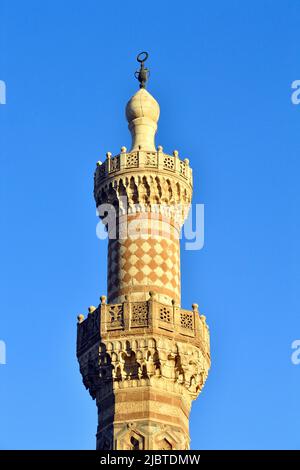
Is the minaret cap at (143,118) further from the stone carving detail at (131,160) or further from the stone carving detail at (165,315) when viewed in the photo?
the stone carving detail at (165,315)

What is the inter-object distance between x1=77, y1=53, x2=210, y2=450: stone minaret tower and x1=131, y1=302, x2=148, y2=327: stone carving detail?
0.02 meters

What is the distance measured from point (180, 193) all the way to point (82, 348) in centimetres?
508

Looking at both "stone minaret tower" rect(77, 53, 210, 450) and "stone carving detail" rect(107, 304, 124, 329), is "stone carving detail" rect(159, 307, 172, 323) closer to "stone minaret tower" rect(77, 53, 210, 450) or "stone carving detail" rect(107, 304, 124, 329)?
"stone minaret tower" rect(77, 53, 210, 450)

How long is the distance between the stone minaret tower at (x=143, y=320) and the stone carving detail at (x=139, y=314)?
25 mm

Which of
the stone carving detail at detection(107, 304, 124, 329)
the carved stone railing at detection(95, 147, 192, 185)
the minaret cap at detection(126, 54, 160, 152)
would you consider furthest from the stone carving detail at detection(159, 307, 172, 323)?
the minaret cap at detection(126, 54, 160, 152)

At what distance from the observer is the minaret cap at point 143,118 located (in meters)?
39.9

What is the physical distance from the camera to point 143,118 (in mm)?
40000

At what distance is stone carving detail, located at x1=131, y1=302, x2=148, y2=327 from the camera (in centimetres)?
3634

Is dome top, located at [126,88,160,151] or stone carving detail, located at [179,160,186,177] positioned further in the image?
dome top, located at [126,88,160,151]

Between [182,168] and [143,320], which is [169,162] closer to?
[182,168]

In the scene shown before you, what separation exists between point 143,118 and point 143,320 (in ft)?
21.2

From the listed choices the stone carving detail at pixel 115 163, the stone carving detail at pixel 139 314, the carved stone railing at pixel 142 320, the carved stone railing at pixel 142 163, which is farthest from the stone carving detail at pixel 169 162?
the stone carving detail at pixel 139 314

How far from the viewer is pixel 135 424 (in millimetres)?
35625
